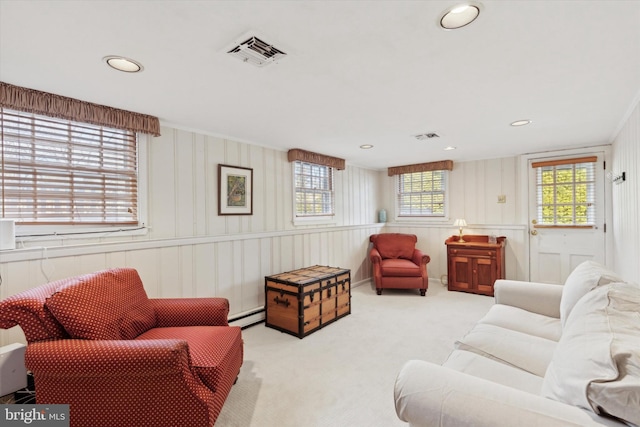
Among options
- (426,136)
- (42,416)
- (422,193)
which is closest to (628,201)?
(426,136)

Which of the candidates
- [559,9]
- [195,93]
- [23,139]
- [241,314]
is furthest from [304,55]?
[241,314]

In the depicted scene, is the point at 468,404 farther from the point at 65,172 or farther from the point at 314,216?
the point at 314,216

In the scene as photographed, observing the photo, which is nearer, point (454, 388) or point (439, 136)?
point (454, 388)

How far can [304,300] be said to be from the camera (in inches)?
123

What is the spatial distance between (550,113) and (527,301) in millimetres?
1721

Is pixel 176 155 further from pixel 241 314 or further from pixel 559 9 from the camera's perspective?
pixel 559 9

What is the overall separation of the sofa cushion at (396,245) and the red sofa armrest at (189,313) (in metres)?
3.56

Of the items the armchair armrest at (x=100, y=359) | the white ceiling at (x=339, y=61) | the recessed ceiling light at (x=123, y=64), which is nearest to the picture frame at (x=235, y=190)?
the white ceiling at (x=339, y=61)

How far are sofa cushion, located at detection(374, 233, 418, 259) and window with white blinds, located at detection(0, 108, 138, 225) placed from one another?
3870mm

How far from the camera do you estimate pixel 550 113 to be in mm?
2715

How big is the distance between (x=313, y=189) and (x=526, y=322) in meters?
3.14

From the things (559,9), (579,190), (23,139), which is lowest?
(579,190)

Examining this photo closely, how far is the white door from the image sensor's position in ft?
13.4

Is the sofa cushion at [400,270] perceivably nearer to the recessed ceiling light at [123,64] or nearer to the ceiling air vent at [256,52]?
the ceiling air vent at [256,52]
